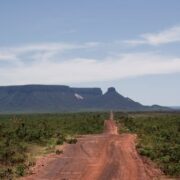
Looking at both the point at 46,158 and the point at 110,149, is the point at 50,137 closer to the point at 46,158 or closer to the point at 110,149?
the point at 110,149

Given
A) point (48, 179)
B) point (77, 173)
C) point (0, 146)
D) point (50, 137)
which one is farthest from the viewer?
point (50, 137)

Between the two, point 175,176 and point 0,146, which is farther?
point 0,146

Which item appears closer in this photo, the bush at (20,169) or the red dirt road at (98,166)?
the red dirt road at (98,166)

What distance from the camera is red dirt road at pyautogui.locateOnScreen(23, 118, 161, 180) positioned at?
20.5 m

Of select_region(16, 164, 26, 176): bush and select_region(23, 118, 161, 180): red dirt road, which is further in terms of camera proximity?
select_region(16, 164, 26, 176): bush

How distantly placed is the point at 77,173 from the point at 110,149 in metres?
10.0

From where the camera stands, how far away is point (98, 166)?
917 inches

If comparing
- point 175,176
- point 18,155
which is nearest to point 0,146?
point 18,155

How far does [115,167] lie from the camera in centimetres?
2294

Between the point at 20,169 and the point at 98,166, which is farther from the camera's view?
the point at 98,166

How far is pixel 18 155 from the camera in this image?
86.5ft

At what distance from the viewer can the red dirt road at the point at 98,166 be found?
67.4ft

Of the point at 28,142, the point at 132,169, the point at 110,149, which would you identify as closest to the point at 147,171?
the point at 132,169

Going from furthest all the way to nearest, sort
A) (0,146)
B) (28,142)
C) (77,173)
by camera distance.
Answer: (28,142), (0,146), (77,173)
